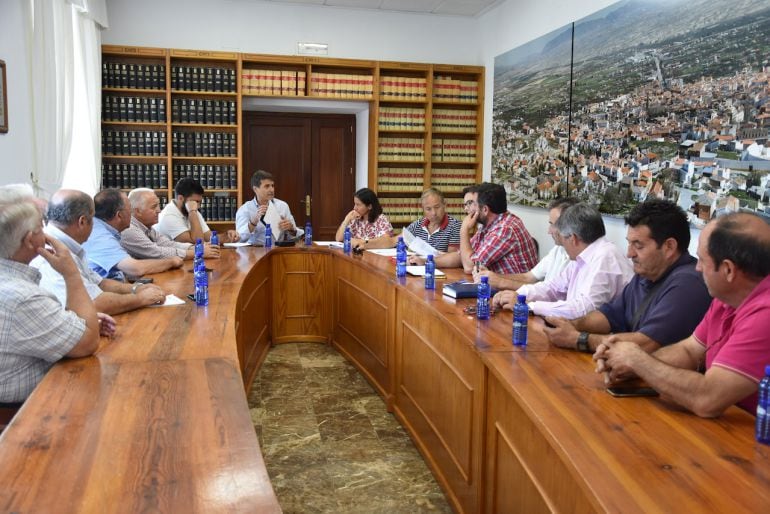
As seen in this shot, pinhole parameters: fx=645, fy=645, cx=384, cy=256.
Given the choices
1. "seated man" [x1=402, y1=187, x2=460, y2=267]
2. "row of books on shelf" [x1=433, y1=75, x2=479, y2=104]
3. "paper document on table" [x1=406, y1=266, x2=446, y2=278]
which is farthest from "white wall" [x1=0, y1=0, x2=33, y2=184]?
"row of books on shelf" [x1=433, y1=75, x2=479, y2=104]

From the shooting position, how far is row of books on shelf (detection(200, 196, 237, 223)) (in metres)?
7.11

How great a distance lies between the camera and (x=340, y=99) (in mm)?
7297

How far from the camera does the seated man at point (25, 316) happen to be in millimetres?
2025

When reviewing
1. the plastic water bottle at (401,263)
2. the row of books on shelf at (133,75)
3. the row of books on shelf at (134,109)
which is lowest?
the plastic water bottle at (401,263)

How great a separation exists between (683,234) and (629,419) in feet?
3.17

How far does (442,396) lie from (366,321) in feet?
5.80

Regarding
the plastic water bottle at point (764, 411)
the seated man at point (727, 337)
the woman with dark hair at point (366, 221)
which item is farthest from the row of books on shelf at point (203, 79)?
the plastic water bottle at point (764, 411)

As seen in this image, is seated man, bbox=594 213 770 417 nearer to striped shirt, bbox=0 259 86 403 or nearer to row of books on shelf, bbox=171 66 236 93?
striped shirt, bbox=0 259 86 403

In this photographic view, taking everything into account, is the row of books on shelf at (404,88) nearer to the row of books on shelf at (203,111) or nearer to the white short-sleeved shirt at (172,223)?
the row of books on shelf at (203,111)

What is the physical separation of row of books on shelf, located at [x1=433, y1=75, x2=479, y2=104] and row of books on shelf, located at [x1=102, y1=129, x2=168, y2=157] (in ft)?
10.2

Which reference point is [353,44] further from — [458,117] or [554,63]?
[554,63]

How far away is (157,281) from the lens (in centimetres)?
405

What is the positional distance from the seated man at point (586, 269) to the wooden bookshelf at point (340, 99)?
454cm

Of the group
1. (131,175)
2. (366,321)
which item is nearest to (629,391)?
(366,321)
